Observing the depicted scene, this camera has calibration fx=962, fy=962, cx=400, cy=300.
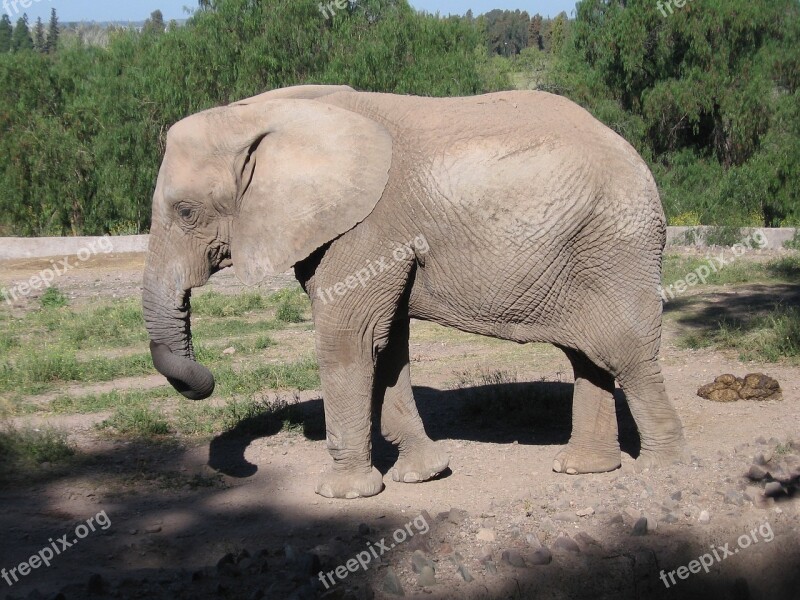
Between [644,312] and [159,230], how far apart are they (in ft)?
9.63

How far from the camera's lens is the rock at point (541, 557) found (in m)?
4.55

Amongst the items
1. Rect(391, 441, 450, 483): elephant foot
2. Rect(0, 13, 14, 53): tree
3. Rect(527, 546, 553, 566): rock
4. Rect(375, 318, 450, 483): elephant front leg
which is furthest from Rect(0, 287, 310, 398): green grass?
Rect(0, 13, 14, 53): tree

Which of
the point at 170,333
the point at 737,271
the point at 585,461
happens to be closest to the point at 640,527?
the point at 585,461

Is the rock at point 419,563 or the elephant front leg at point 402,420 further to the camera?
the elephant front leg at point 402,420

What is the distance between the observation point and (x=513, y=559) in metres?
4.59

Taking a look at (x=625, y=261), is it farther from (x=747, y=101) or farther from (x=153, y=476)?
(x=747, y=101)

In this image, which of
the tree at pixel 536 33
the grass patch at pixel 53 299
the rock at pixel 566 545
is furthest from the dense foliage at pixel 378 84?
the tree at pixel 536 33

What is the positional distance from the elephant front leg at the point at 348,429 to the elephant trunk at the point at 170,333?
2.56 ft

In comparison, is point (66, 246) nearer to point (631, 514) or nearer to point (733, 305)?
point (733, 305)

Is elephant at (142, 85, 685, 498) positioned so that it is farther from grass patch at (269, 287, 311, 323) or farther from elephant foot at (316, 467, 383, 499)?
grass patch at (269, 287, 311, 323)

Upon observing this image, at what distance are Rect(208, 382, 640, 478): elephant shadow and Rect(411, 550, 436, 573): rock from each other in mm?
2225

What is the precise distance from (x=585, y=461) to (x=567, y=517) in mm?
1197

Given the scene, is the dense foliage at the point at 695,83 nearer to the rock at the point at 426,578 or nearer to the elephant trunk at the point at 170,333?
the elephant trunk at the point at 170,333

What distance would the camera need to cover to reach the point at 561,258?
18.4 ft
